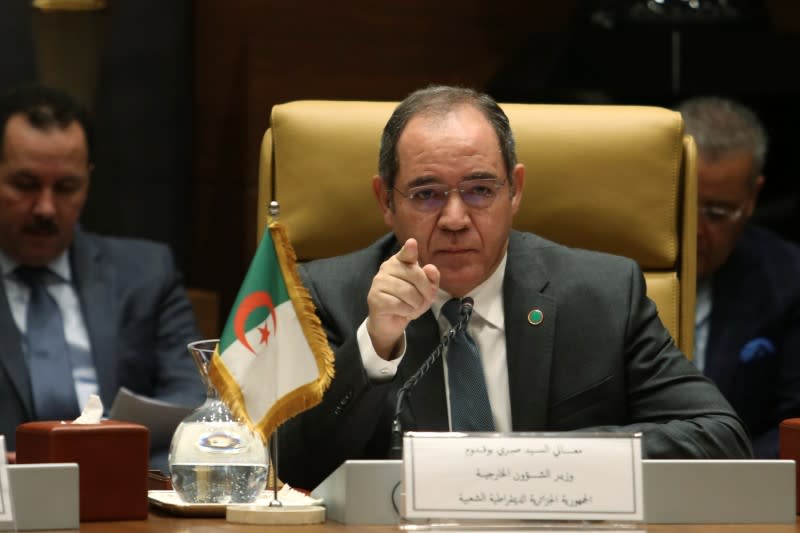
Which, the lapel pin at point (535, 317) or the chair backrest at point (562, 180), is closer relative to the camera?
the lapel pin at point (535, 317)

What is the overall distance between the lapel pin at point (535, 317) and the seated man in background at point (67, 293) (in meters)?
1.51

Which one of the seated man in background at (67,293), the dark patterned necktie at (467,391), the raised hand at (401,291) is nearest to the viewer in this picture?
the raised hand at (401,291)

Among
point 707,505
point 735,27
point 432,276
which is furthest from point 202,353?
point 735,27

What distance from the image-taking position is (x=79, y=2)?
189 inches

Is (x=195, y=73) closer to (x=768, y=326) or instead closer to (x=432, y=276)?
(x=768, y=326)

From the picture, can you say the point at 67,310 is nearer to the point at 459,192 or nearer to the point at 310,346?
the point at 459,192

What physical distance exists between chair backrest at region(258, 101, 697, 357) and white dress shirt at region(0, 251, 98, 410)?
4.12 feet

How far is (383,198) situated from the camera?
2.96 metres

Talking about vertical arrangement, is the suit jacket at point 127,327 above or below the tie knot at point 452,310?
below

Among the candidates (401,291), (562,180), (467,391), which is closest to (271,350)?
(401,291)

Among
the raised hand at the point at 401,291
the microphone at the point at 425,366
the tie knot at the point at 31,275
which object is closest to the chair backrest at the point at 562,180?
the microphone at the point at 425,366

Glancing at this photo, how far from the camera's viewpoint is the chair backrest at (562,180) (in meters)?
3.05

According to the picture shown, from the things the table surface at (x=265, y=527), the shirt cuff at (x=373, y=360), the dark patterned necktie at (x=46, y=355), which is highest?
the shirt cuff at (x=373, y=360)

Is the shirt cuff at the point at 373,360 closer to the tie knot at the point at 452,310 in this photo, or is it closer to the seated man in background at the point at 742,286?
the tie knot at the point at 452,310
